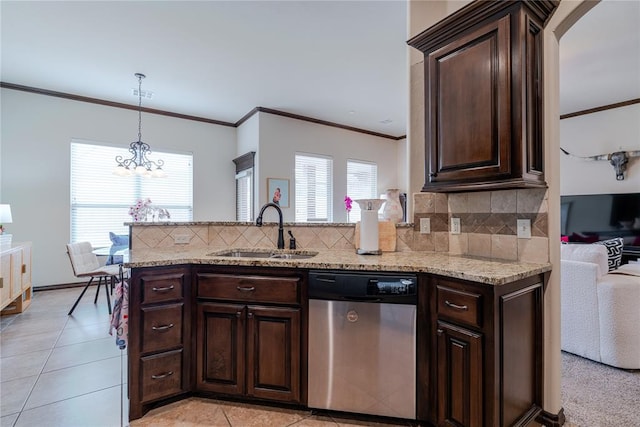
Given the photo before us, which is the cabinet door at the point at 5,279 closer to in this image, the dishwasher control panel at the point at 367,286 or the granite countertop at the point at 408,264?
the granite countertop at the point at 408,264

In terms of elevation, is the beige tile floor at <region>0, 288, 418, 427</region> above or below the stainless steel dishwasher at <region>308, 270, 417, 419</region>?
below

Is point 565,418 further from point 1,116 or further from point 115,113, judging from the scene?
point 1,116

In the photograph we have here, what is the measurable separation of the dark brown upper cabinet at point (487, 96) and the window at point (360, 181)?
14.9ft

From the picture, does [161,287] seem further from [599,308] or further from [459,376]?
[599,308]

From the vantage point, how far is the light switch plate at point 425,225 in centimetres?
227

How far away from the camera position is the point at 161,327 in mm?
1847

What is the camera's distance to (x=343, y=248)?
2391mm

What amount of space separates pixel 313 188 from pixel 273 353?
4370mm

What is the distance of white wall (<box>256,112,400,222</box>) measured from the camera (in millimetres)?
5344

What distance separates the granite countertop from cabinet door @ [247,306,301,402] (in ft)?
0.96

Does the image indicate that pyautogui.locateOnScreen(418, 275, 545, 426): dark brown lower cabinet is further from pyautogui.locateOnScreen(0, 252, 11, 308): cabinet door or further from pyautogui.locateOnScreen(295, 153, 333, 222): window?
pyautogui.locateOnScreen(295, 153, 333, 222): window

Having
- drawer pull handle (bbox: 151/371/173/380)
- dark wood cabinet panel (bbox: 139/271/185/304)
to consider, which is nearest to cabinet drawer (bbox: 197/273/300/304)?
dark wood cabinet panel (bbox: 139/271/185/304)

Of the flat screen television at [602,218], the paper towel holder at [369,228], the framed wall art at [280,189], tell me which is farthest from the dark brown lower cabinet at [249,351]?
the flat screen television at [602,218]

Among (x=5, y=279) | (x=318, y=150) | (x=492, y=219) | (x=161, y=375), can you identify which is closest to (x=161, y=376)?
(x=161, y=375)
